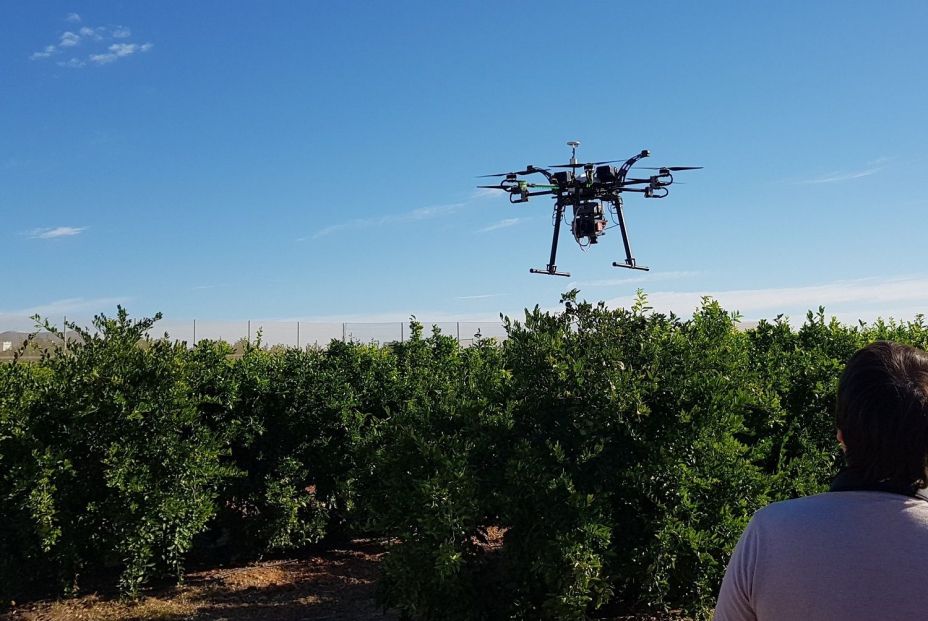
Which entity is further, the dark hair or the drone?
A: the drone

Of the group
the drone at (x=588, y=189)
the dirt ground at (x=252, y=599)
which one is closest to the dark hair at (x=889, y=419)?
the dirt ground at (x=252, y=599)

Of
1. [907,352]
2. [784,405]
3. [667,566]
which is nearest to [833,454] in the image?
[784,405]

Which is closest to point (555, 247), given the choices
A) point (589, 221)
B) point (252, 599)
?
point (589, 221)

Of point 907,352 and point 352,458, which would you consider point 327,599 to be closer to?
point 352,458

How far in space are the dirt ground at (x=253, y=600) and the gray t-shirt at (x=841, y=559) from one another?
4.40 meters

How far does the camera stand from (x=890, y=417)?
171 centimetres

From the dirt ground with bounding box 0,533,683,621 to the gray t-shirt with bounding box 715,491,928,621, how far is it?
4401 mm

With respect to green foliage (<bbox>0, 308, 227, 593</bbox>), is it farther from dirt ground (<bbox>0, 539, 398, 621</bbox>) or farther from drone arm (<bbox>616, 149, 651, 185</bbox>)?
drone arm (<bbox>616, 149, 651, 185</bbox>)

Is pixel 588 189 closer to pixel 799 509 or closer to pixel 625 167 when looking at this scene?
pixel 625 167

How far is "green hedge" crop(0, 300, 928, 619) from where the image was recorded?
478 cm

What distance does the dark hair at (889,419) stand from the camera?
1691 millimetres

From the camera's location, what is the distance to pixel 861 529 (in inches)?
61.6

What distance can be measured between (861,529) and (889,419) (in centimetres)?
29

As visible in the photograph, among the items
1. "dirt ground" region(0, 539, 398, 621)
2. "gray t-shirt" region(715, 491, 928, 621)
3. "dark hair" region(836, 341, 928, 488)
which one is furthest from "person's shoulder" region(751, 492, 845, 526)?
"dirt ground" region(0, 539, 398, 621)
